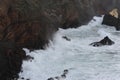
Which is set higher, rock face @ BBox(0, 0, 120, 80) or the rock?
rock face @ BBox(0, 0, 120, 80)

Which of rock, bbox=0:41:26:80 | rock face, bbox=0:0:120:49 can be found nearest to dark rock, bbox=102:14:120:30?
→ rock face, bbox=0:0:120:49

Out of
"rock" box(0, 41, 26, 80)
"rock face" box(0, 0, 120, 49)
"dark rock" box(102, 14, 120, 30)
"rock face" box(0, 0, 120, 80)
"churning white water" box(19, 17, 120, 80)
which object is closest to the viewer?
"rock" box(0, 41, 26, 80)

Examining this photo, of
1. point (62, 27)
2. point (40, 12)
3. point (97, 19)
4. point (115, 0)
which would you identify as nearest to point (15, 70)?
point (40, 12)

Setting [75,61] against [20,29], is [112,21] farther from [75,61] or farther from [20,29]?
[20,29]

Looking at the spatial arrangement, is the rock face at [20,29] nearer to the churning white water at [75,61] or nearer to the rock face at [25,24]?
the rock face at [25,24]

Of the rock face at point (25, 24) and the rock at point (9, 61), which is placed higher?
the rock face at point (25, 24)

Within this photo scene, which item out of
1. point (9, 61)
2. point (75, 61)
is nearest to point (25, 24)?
point (75, 61)

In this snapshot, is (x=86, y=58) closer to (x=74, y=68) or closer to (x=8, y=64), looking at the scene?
(x=74, y=68)

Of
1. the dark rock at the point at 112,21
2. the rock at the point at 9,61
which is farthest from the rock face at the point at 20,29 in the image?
the dark rock at the point at 112,21

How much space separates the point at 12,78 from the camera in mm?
14625

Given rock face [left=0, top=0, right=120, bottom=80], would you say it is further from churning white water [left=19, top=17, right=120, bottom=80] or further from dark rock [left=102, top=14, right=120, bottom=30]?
dark rock [left=102, top=14, right=120, bottom=30]

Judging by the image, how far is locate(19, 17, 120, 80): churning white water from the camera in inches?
623

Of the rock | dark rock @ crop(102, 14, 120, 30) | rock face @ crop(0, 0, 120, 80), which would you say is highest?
dark rock @ crop(102, 14, 120, 30)

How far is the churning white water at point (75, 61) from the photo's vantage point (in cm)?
1584
